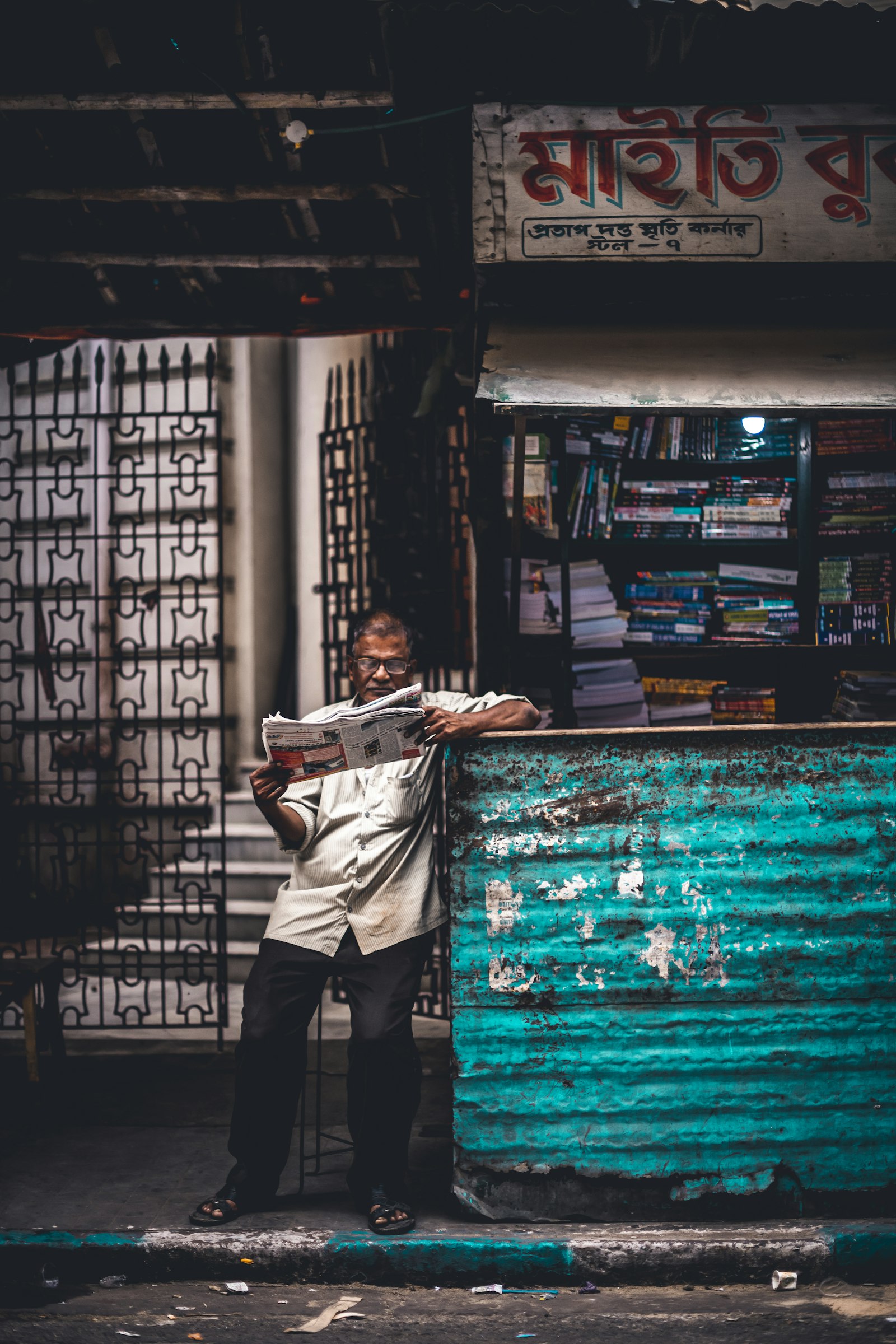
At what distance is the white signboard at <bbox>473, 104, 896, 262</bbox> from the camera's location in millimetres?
4199

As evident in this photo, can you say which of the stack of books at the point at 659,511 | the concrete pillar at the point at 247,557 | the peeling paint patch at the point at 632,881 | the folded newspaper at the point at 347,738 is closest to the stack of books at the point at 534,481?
the stack of books at the point at 659,511

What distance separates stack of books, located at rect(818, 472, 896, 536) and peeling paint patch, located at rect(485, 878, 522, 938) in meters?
2.65

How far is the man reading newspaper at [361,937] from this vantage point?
355 centimetres

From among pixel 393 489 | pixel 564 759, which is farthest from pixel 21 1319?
pixel 393 489

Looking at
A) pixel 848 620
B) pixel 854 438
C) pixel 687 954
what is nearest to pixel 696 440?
pixel 854 438

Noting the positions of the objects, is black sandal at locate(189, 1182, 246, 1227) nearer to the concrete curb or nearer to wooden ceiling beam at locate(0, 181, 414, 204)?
the concrete curb

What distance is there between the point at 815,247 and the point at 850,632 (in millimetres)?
1809

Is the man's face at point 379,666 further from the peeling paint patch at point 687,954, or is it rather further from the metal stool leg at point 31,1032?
the metal stool leg at point 31,1032

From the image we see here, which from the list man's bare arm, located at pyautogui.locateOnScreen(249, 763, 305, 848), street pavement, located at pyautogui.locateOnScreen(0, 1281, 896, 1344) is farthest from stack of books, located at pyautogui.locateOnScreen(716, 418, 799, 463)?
street pavement, located at pyautogui.locateOnScreen(0, 1281, 896, 1344)

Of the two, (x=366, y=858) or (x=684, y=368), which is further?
(x=684, y=368)

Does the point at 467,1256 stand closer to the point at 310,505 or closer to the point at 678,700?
the point at 678,700

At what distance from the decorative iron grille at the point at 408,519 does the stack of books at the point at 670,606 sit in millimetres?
1211

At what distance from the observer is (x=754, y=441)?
17.2ft

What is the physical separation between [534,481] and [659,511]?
0.66 meters
